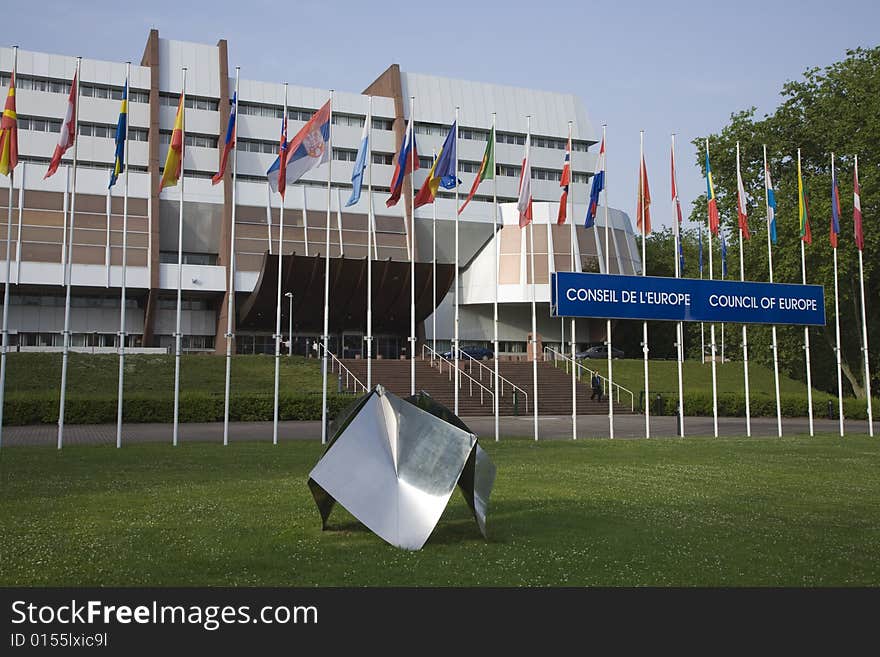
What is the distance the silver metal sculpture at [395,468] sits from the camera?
373 inches

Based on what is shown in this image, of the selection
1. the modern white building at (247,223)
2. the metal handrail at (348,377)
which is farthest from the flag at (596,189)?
the modern white building at (247,223)

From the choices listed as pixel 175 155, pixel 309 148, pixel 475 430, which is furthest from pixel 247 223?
pixel 309 148

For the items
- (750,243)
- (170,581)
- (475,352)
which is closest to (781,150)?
(750,243)

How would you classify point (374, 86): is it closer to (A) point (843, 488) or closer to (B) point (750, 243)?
(B) point (750, 243)

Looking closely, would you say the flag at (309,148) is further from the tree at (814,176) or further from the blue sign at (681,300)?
the tree at (814,176)

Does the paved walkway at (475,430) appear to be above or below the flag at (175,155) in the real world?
A: below

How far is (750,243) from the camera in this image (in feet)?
134

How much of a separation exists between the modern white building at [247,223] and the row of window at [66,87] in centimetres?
11

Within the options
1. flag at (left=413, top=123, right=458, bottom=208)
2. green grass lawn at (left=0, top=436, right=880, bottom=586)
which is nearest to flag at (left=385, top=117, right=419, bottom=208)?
flag at (left=413, top=123, right=458, bottom=208)

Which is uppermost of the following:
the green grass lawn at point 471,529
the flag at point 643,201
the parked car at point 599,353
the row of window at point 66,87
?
the row of window at point 66,87

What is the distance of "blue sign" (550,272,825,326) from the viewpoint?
25.4m

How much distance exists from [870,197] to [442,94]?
40639 millimetres

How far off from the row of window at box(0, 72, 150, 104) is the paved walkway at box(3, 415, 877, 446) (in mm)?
35786

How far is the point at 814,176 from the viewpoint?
39.4 m
